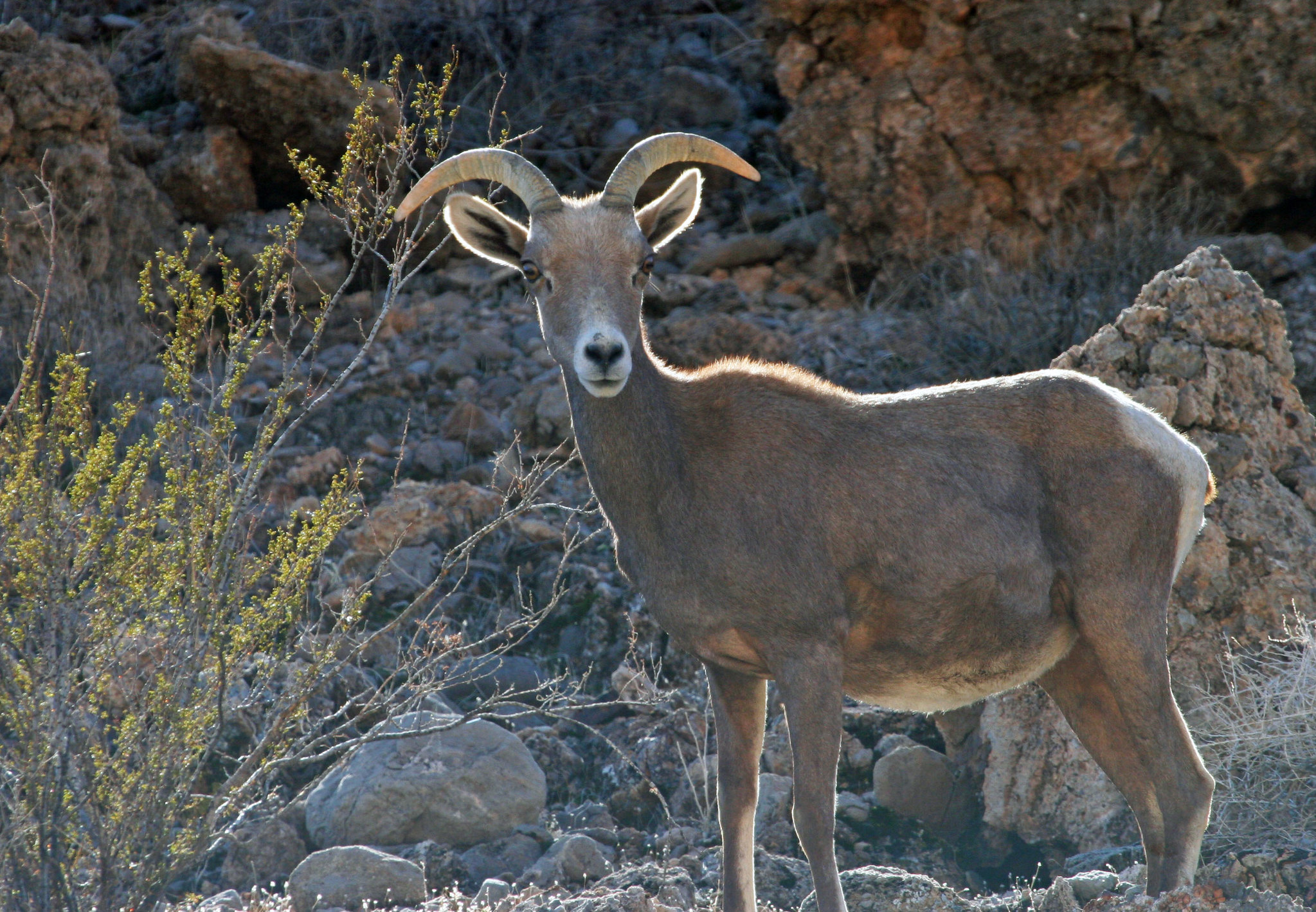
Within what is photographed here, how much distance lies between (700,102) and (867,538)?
30.5ft

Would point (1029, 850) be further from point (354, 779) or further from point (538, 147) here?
point (538, 147)

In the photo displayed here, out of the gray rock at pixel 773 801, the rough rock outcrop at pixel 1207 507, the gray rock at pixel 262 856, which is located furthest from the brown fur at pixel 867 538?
the gray rock at pixel 262 856

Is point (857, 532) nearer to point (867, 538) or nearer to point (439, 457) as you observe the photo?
point (867, 538)

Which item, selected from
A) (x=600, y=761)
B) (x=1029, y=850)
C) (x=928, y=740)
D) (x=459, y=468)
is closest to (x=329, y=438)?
(x=459, y=468)

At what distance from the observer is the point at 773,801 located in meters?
6.34

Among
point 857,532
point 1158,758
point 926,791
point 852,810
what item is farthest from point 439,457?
point 1158,758

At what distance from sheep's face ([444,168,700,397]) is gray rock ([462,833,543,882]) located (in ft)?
8.28

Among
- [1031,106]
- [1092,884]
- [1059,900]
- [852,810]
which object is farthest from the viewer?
[1031,106]

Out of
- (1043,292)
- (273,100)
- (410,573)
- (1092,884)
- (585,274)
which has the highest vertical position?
(273,100)

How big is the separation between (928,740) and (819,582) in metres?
3.06

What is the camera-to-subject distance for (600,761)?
712cm

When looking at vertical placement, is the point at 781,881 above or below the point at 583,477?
below

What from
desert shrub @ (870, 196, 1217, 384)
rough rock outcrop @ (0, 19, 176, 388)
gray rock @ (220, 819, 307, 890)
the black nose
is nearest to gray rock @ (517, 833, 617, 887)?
gray rock @ (220, 819, 307, 890)

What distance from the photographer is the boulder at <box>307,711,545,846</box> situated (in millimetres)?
6102
